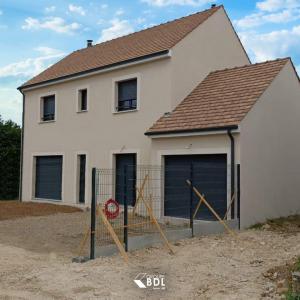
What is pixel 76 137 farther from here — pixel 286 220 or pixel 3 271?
pixel 3 271

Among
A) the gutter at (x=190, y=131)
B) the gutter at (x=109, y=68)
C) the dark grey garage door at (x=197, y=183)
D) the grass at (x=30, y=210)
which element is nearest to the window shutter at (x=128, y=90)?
the gutter at (x=109, y=68)

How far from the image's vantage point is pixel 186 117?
15.3 metres

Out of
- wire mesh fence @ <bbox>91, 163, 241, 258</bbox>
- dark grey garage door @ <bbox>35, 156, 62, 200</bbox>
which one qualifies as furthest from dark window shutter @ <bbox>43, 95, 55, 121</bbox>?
wire mesh fence @ <bbox>91, 163, 241, 258</bbox>

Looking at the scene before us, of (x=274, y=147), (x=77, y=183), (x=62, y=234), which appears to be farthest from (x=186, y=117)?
(x=77, y=183)

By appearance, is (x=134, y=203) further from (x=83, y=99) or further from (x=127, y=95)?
(x=83, y=99)

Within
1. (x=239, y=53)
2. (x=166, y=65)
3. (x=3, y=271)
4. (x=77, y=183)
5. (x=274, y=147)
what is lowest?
(x=3, y=271)

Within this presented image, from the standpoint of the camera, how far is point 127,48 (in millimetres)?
19625

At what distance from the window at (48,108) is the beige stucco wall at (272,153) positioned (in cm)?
1038

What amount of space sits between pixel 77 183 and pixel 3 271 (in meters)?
11.0

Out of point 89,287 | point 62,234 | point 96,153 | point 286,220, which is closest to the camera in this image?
point 89,287

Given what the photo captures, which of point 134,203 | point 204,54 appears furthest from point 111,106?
point 134,203

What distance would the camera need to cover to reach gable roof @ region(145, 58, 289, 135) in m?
14.1

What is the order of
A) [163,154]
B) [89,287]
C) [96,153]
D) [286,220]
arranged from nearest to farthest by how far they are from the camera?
[89,287], [286,220], [163,154], [96,153]

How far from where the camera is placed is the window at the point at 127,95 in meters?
17.8
